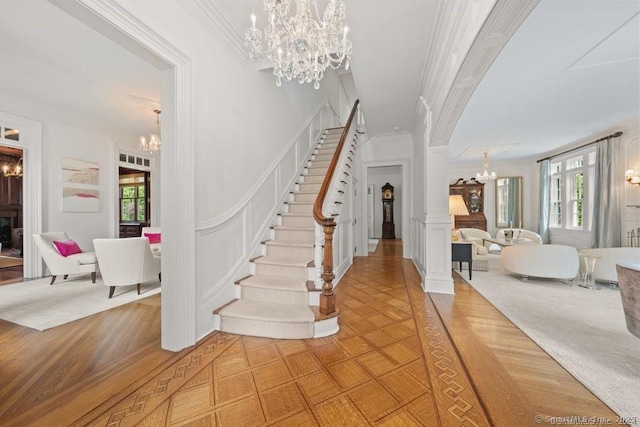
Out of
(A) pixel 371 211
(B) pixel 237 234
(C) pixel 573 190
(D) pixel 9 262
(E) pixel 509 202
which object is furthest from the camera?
(A) pixel 371 211

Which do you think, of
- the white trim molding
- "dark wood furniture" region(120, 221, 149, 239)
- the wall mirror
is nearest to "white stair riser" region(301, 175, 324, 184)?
the white trim molding

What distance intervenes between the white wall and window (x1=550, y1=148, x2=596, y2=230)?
453cm

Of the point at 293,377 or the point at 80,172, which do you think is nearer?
the point at 293,377

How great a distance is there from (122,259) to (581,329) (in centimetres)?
519

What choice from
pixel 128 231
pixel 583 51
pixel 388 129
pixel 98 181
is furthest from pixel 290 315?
pixel 128 231

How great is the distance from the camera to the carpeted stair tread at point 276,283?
2.53m

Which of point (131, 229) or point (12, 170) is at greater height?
point (12, 170)

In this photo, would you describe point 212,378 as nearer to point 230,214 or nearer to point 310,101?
point 230,214

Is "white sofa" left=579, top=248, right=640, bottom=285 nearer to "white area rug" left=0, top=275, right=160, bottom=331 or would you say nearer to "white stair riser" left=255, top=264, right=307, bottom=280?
"white stair riser" left=255, top=264, right=307, bottom=280

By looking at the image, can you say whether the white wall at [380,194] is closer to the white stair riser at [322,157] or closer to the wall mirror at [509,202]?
the wall mirror at [509,202]

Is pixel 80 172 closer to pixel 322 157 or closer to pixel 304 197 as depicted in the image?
pixel 304 197

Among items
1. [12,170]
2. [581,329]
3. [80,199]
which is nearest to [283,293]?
[581,329]

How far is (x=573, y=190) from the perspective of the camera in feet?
21.2

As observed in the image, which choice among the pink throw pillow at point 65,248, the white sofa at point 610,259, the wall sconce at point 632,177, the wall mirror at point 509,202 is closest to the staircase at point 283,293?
the pink throw pillow at point 65,248
